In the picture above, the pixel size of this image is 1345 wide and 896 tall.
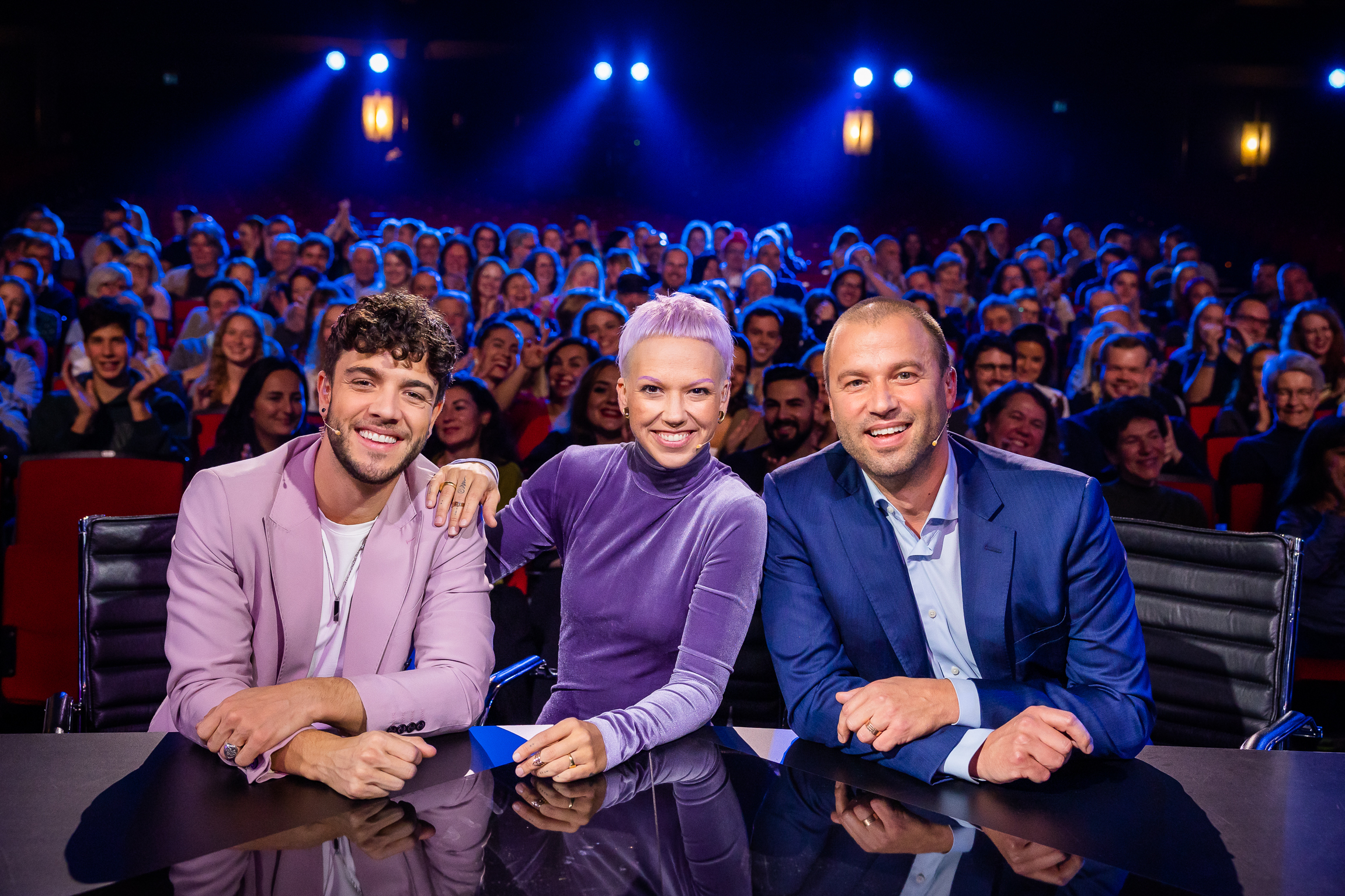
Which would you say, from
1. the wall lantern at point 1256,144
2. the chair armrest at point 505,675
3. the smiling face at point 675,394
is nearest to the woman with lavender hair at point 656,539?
the smiling face at point 675,394

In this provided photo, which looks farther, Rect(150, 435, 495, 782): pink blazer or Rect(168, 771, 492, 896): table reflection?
Rect(150, 435, 495, 782): pink blazer

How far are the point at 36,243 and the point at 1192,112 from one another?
43.0 feet

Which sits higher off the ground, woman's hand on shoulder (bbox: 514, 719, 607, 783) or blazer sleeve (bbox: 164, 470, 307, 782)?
blazer sleeve (bbox: 164, 470, 307, 782)

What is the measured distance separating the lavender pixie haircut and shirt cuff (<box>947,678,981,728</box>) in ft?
2.30

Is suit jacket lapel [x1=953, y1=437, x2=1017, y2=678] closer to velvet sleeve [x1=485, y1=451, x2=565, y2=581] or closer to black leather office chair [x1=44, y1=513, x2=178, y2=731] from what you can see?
velvet sleeve [x1=485, y1=451, x2=565, y2=581]

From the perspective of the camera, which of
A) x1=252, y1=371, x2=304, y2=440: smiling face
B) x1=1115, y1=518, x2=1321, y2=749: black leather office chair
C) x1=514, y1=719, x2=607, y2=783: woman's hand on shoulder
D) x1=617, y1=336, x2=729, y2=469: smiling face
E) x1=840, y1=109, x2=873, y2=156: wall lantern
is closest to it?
x1=514, y1=719, x2=607, y2=783: woman's hand on shoulder

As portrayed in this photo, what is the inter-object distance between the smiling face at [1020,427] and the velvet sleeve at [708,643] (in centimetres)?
228

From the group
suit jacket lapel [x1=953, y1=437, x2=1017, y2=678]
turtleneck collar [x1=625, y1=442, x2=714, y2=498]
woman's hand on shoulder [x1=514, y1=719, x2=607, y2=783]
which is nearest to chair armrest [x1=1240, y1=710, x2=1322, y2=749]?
suit jacket lapel [x1=953, y1=437, x2=1017, y2=678]

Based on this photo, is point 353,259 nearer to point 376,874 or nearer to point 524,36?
point 524,36

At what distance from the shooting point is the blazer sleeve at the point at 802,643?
1.52 meters

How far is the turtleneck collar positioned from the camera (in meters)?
1.88

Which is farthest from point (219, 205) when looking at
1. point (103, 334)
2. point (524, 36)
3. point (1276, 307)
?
point (1276, 307)

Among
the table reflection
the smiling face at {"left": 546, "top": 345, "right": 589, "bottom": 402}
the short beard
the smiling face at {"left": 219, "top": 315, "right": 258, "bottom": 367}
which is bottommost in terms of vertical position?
the table reflection

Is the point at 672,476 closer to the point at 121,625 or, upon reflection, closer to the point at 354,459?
the point at 354,459
